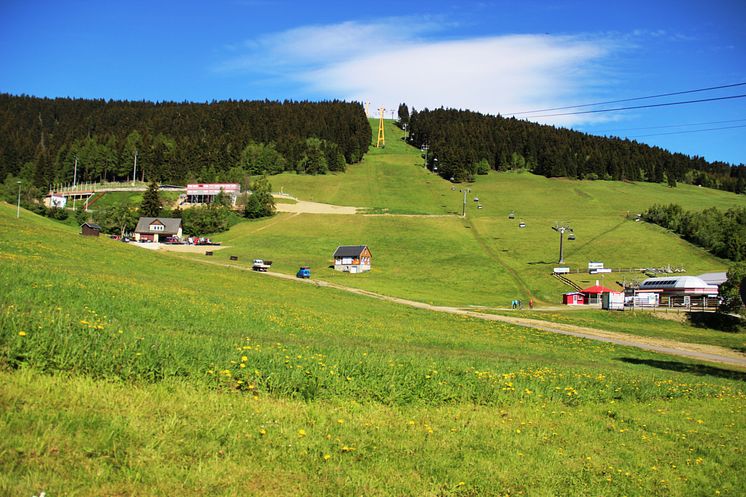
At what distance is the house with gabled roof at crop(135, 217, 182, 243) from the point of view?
13925 cm

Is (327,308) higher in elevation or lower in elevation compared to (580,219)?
lower

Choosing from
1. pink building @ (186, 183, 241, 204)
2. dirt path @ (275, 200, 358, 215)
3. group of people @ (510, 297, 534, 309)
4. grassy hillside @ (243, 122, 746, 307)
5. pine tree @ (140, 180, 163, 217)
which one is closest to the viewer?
group of people @ (510, 297, 534, 309)

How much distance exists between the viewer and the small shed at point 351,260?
99.1m

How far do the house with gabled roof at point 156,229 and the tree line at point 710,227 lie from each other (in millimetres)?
120365

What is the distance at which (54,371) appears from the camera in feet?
31.3

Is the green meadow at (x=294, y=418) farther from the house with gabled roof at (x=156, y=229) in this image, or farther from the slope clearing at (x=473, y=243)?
the house with gabled roof at (x=156, y=229)

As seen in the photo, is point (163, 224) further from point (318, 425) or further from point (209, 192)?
point (318, 425)

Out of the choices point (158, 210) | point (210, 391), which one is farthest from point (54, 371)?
point (158, 210)

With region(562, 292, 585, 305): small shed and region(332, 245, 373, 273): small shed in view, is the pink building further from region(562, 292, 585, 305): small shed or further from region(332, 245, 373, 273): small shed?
region(562, 292, 585, 305): small shed

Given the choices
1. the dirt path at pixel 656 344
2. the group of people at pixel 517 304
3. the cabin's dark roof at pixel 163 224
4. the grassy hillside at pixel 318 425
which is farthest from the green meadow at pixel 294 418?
the cabin's dark roof at pixel 163 224

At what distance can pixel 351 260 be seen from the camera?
327ft

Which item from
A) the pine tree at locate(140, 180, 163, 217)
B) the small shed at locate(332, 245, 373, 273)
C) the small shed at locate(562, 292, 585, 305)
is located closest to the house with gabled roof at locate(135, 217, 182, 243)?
the pine tree at locate(140, 180, 163, 217)

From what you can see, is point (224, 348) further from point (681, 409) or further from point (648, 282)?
point (648, 282)

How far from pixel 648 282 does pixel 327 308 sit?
69.7 m
